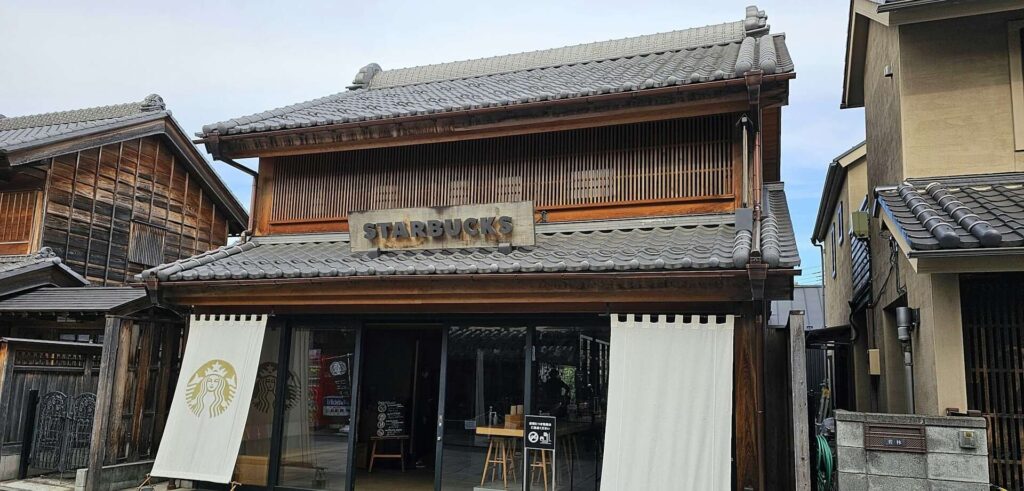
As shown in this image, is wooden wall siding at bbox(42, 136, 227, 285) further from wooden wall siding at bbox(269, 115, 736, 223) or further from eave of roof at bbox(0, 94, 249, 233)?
wooden wall siding at bbox(269, 115, 736, 223)

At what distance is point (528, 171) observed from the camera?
970cm

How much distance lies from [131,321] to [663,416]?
7.19 meters

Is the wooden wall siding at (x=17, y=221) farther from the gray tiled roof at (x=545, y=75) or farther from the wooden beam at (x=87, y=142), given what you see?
the gray tiled roof at (x=545, y=75)

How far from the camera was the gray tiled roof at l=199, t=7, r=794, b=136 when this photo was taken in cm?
923

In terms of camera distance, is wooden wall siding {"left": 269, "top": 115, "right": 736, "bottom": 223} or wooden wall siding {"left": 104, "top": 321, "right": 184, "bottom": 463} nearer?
wooden wall siding {"left": 269, "top": 115, "right": 736, "bottom": 223}

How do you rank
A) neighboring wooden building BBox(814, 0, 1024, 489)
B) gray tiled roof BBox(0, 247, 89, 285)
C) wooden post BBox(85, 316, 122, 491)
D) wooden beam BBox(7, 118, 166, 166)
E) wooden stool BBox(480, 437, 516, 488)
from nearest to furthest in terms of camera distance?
neighboring wooden building BBox(814, 0, 1024, 489) < wooden stool BBox(480, 437, 516, 488) < wooden post BBox(85, 316, 122, 491) < gray tiled roof BBox(0, 247, 89, 285) < wooden beam BBox(7, 118, 166, 166)

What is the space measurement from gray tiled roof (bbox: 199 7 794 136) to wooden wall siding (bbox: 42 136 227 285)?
647 cm

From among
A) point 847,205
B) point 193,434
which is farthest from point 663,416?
point 847,205

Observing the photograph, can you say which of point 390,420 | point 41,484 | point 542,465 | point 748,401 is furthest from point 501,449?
point 41,484

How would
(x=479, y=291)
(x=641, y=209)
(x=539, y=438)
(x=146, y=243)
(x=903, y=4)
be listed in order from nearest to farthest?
(x=903, y=4) → (x=479, y=291) → (x=539, y=438) → (x=641, y=209) → (x=146, y=243)

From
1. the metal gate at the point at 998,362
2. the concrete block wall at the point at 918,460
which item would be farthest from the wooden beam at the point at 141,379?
the metal gate at the point at 998,362

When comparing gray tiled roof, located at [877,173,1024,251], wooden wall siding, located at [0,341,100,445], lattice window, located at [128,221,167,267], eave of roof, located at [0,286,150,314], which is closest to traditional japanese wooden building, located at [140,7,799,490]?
gray tiled roof, located at [877,173,1024,251]

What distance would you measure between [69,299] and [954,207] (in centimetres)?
1319

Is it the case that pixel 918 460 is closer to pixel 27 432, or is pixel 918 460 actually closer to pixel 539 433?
pixel 539 433
